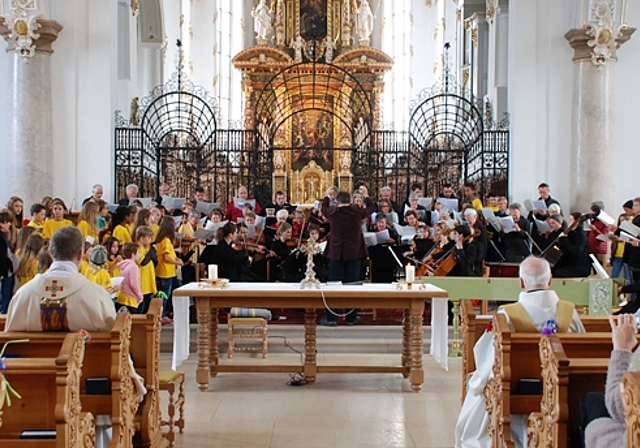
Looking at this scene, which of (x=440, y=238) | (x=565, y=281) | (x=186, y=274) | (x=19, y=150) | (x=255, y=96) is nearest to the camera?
(x=565, y=281)

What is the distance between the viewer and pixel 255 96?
97.1ft

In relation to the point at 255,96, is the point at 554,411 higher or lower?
lower

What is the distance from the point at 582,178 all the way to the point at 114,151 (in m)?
8.46

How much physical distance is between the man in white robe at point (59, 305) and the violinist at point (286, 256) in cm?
646

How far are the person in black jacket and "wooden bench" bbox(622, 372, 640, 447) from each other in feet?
25.9

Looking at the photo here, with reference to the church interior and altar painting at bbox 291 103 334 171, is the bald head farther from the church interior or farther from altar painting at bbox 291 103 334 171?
altar painting at bbox 291 103 334 171

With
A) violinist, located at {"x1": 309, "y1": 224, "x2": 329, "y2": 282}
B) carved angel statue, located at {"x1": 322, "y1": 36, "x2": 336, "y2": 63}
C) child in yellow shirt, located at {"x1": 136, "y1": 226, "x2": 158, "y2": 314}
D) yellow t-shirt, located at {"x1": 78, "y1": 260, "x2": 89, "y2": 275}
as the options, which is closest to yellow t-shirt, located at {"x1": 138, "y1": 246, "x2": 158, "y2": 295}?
child in yellow shirt, located at {"x1": 136, "y1": 226, "x2": 158, "y2": 314}

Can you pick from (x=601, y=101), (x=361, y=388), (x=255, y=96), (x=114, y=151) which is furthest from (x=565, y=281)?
(x=255, y=96)

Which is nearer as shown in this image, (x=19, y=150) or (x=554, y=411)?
(x=554, y=411)

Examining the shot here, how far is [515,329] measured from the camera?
204 inches

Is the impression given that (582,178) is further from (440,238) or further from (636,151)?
(440,238)

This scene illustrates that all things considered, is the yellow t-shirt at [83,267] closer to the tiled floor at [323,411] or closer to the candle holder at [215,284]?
the candle holder at [215,284]

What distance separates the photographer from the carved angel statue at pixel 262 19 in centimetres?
3039

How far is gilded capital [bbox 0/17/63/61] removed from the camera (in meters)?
14.0
